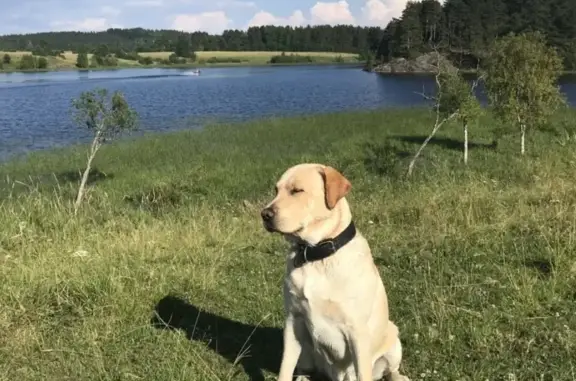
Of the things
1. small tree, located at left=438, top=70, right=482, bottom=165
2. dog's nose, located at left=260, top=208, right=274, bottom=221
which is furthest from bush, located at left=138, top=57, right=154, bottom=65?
dog's nose, located at left=260, top=208, right=274, bottom=221

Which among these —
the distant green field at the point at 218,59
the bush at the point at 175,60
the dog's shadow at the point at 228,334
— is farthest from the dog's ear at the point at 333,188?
the bush at the point at 175,60

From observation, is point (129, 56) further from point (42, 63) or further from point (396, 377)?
point (396, 377)

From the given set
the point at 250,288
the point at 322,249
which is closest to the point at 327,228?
the point at 322,249

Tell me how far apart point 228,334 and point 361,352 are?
1704mm

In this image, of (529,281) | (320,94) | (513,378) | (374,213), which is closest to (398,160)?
(374,213)

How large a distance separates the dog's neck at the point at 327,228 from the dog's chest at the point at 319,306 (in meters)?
0.19

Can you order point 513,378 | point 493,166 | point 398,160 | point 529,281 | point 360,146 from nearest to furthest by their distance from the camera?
point 513,378 → point 529,281 → point 493,166 → point 398,160 → point 360,146

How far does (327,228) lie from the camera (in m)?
3.62

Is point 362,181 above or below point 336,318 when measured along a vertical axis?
below

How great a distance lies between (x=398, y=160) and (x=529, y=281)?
14.8 m

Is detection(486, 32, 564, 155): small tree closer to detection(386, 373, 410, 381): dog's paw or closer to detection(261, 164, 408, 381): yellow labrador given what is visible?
detection(386, 373, 410, 381): dog's paw

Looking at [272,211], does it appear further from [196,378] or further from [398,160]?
[398,160]

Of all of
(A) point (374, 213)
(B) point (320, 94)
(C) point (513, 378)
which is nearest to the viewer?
(C) point (513, 378)

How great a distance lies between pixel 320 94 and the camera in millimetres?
51312
